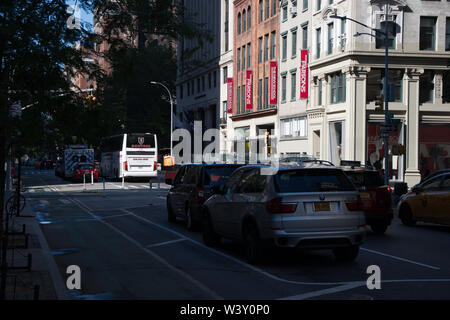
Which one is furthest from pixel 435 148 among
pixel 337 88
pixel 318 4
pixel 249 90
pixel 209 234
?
pixel 209 234

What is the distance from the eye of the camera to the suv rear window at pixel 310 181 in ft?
35.2

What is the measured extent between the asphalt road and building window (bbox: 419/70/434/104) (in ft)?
84.5

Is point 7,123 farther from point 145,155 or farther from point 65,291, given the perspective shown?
point 145,155

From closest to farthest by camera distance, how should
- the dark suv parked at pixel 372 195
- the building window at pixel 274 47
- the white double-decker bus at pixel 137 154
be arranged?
the dark suv parked at pixel 372 195, the white double-decker bus at pixel 137 154, the building window at pixel 274 47

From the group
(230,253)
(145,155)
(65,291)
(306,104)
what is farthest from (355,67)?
(65,291)

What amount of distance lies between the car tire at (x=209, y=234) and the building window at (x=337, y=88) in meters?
29.8

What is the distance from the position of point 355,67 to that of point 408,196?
23324 mm

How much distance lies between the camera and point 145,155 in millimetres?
49781

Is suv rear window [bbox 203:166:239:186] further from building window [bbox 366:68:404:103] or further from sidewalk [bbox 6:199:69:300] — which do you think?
building window [bbox 366:68:404:103]

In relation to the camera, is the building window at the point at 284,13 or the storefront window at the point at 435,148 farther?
the building window at the point at 284,13

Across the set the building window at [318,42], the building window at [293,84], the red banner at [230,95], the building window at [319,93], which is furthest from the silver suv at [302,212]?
the red banner at [230,95]

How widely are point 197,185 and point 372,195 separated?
14.5ft

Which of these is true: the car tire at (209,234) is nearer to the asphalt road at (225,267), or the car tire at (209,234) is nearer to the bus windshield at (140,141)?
the asphalt road at (225,267)
